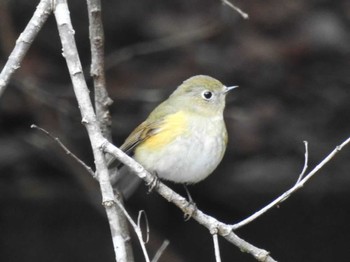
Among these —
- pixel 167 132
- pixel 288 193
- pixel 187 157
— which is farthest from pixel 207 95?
pixel 288 193

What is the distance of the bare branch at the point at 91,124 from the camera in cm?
374

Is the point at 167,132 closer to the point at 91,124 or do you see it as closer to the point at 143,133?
the point at 143,133

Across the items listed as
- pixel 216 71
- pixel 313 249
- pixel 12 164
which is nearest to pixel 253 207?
pixel 313 249

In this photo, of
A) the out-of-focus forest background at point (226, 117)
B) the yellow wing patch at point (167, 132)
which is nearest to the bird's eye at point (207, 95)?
the yellow wing patch at point (167, 132)

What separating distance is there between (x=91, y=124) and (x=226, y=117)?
3.07 metres

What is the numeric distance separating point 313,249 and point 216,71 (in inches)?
85.9

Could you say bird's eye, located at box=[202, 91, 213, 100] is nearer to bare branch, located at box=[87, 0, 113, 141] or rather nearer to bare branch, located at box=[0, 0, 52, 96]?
bare branch, located at box=[87, 0, 113, 141]

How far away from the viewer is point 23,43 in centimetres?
405

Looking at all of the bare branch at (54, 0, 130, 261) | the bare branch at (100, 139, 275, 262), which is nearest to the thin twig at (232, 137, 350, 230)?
the bare branch at (100, 139, 275, 262)

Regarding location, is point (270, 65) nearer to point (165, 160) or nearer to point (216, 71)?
point (216, 71)

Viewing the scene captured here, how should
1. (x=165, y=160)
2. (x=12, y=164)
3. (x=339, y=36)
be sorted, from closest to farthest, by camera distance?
(x=165, y=160) < (x=339, y=36) < (x=12, y=164)

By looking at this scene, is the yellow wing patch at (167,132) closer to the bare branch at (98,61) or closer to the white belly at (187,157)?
the white belly at (187,157)

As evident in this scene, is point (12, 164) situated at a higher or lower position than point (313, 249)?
higher

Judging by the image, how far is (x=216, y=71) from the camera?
674 centimetres
